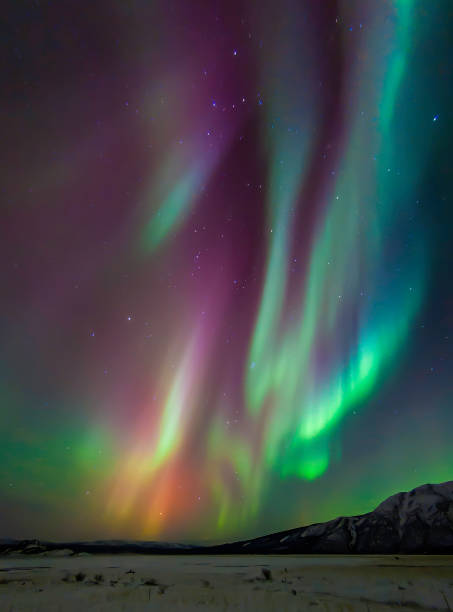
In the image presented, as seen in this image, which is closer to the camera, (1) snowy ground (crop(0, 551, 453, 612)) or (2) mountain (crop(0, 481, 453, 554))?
(1) snowy ground (crop(0, 551, 453, 612))

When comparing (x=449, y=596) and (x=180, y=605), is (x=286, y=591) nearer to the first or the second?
(x=180, y=605)

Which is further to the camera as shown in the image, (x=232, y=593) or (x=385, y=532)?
(x=385, y=532)

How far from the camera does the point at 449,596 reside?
16.2 meters

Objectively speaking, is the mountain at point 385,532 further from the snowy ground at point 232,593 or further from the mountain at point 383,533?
the snowy ground at point 232,593

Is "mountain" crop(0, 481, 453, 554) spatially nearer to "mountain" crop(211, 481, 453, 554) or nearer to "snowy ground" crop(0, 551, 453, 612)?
"mountain" crop(211, 481, 453, 554)

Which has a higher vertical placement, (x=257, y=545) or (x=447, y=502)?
(x=447, y=502)

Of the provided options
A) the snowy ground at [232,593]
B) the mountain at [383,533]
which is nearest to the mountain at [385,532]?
the mountain at [383,533]

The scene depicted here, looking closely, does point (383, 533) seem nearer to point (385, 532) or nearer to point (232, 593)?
point (385, 532)

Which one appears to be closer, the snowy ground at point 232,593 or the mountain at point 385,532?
the snowy ground at point 232,593

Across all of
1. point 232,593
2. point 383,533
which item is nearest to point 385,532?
point 383,533

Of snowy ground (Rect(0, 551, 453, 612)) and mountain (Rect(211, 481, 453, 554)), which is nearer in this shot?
snowy ground (Rect(0, 551, 453, 612))

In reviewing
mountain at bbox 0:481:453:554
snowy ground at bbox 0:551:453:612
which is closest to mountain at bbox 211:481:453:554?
mountain at bbox 0:481:453:554

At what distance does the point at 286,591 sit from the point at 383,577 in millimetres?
8287

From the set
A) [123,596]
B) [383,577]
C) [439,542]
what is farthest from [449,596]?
[439,542]
